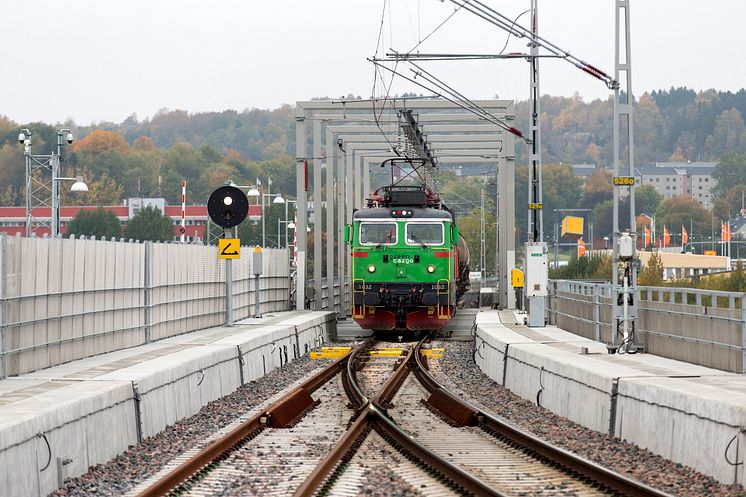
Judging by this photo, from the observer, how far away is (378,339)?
3812 centimetres

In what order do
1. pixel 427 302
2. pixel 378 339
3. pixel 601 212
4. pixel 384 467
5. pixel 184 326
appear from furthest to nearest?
pixel 601 212, pixel 378 339, pixel 427 302, pixel 184 326, pixel 384 467

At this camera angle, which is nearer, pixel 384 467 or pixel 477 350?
pixel 384 467

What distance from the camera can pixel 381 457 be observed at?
13.6 m

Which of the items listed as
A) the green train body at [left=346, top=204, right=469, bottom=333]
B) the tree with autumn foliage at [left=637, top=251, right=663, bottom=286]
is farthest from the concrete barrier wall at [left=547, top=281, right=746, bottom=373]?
the tree with autumn foliage at [left=637, top=251, right=663, bottom=286]

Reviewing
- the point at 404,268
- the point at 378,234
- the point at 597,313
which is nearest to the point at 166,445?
the point at 597,313

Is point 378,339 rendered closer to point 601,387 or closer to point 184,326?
point 184,326

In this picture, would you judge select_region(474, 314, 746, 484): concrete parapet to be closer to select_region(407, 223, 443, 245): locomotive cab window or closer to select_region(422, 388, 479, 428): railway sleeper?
select_region(422, 388, 479, 428): railway sleeper

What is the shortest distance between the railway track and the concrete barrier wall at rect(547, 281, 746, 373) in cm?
351

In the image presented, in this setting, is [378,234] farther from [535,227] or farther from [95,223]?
[95,223]

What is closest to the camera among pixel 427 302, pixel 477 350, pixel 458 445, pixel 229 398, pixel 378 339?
pixel 458 445

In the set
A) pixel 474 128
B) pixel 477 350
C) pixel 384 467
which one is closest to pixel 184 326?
pixel 477 350

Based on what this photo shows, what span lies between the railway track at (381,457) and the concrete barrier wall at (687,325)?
351cm

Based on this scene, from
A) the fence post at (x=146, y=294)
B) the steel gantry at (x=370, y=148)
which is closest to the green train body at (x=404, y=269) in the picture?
the steel gantry at (x=370, y=148)

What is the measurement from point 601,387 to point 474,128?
32929 mm
